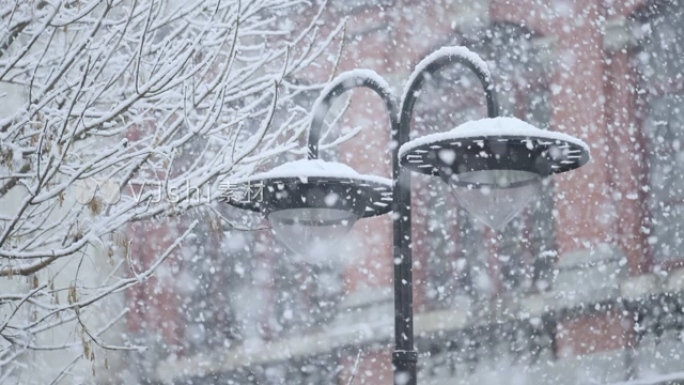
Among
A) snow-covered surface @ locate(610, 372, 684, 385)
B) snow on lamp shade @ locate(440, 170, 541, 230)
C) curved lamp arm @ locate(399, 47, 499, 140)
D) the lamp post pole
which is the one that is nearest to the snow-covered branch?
the lamp post pole

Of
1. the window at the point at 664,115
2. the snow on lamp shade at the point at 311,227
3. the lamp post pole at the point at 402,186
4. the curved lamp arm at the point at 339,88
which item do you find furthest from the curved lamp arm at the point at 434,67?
the window at the point at 664,115

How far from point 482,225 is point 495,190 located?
836 cm

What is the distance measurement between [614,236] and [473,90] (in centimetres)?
263

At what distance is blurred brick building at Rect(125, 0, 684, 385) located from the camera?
1255 centimetres

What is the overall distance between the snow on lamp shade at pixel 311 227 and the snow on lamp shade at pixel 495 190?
→ 31.3 inches

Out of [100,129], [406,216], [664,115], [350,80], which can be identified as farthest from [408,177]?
[664,115]

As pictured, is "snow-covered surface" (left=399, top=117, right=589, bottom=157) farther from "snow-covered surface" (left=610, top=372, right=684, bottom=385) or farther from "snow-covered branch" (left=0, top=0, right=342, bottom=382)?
"snow-covered surface" (left=610, top=372, right=684, bottom=385)

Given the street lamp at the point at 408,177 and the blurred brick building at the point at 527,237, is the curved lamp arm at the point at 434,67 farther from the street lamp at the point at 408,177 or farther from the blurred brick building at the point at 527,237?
the blurred brick building at the point at 527,237

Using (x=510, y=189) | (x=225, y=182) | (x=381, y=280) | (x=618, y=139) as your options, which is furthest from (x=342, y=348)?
(x=510, y=189)

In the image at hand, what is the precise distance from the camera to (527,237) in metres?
13.3

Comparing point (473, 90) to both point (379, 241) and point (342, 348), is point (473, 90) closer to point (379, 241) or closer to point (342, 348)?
point (379, 241)

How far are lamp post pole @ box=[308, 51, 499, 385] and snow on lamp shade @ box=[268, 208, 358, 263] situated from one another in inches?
14.5

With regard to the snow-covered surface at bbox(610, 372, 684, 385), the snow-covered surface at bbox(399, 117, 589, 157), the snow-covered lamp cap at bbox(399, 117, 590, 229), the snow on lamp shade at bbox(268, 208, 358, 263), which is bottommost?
the snow-covered surface at bbox(610, 372, 684, 385)

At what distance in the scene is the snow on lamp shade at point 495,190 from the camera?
5535mm
